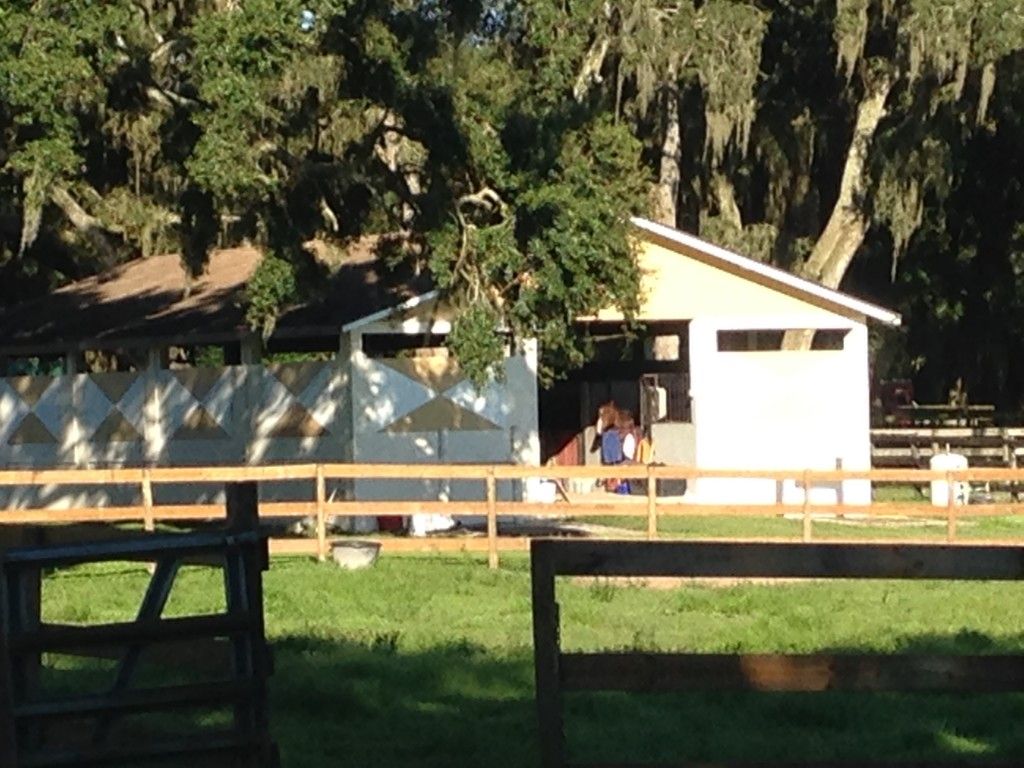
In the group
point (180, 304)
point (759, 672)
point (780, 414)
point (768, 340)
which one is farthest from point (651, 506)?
point (759, 672)

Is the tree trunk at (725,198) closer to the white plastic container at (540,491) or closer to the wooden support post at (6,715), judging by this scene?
the white plastic container at (540,491)

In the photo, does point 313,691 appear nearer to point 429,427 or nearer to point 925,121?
point 429,427

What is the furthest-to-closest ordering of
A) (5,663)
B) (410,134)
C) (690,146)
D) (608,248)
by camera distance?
1. (690,146)
2. (608,248)
3. (410,134)
4. (5,663)

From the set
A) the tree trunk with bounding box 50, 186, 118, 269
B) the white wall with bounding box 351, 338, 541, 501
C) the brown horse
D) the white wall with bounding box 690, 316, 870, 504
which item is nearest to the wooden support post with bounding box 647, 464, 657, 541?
the white wall with bounding box 351, 338, 541, 501

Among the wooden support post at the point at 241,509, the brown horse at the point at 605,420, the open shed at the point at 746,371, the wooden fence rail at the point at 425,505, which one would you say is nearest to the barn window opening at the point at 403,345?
the open shed at the point at 746,371

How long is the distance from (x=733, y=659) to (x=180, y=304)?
23.9m

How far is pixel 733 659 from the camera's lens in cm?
683

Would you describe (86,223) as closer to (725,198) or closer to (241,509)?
(725,198)

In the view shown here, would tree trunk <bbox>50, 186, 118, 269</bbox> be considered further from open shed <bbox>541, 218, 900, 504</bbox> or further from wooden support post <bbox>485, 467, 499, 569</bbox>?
open shed <bbox>541, 218, 900, 504</bbox>

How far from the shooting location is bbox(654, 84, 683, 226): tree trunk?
3550cm

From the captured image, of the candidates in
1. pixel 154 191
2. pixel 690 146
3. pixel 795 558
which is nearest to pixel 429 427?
pixel 154 191

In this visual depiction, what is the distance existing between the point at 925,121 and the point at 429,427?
12.0 meters

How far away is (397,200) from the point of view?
22453 mm

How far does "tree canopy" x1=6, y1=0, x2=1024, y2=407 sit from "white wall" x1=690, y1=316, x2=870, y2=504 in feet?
10.2
